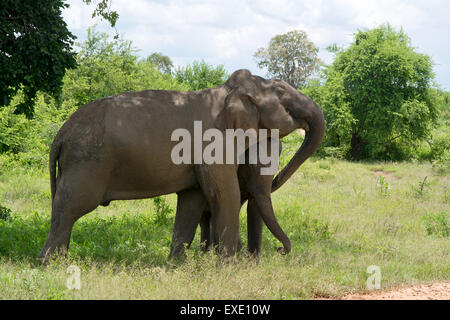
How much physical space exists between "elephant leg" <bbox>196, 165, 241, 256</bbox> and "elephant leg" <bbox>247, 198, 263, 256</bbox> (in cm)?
60

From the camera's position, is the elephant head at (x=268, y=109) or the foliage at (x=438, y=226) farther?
the foliage at (x=438, y=226)

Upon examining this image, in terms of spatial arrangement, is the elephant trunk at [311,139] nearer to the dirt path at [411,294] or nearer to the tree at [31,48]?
the dirt path at [411,294]

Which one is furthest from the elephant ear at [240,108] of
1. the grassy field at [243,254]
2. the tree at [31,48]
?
the tree at [31,48]

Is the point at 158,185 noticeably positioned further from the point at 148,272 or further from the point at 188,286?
the point at 188,286

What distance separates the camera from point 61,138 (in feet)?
19.2

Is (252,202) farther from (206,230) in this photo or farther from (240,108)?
(240,108)

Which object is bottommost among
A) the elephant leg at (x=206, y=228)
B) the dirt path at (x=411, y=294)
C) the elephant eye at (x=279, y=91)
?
the dirt path at (x=411, y=294)

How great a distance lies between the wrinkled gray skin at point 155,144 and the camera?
5676mm

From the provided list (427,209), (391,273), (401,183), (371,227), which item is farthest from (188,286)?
(401,183)

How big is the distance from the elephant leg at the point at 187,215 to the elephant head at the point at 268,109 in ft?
3.30

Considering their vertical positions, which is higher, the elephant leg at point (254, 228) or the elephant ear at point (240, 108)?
the elephant ear at point (240, 108)

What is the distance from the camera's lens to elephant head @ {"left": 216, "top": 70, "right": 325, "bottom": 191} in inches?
241

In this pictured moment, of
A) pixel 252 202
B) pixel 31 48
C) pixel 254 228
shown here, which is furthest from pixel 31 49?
pixel 254 228

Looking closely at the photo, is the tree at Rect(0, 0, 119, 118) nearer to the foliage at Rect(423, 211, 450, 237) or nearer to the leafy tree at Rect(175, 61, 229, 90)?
the foliage at Rect(423, 211, 450, 237)
